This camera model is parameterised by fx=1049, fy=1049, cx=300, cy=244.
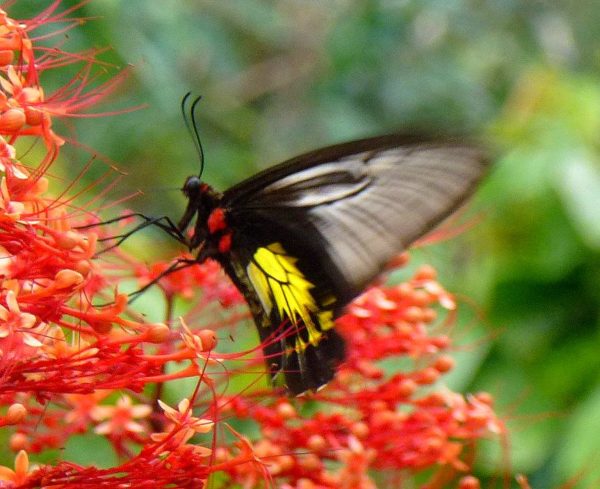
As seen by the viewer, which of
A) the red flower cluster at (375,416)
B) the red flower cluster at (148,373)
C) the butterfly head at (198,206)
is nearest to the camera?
the red flower cluster at (148,373)

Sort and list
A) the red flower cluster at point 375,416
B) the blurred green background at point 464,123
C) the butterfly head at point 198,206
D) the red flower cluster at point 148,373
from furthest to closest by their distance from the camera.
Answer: the blurred green background at point 464,123 < the butterfly head at point 198,206 < the red flower cluster at point 375,416 < the red flower cluster at point 148,373

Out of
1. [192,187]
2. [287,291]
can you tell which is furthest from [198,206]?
[287,291]

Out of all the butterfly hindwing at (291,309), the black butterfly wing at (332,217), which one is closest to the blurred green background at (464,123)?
the black butterfly wing at (332,217)

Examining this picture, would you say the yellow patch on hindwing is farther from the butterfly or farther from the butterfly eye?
the butterfly eye

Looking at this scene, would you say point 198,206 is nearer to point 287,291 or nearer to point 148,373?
point 287,291

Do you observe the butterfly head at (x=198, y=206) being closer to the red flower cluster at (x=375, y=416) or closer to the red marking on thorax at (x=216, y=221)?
the red marking on thorax at (x=216, y=221)

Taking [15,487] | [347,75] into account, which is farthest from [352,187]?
[347,75]

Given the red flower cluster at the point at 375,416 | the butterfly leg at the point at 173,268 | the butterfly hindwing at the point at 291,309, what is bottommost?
the red flower cluster at the point at 375,416

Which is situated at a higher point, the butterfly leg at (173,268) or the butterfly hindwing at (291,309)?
the butterfly leg at (173,268)
